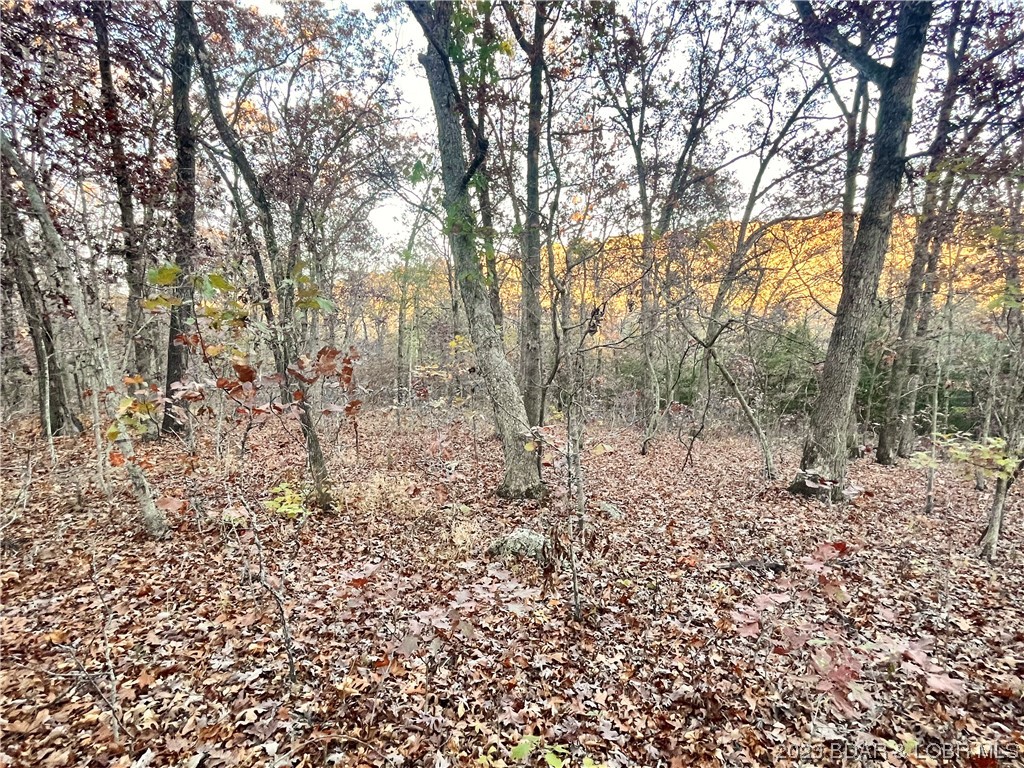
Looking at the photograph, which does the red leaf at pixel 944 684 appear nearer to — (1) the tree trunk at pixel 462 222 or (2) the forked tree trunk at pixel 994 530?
(1) the tree trunk at pixel 462 222

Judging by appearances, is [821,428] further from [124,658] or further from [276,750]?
[124,658]

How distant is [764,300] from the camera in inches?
634

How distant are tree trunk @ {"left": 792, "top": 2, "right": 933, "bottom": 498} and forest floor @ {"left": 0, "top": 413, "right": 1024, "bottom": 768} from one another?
0.97 meters

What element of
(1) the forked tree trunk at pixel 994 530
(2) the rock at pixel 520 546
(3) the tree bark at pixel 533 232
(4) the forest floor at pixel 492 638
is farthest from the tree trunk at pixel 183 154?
(1) the forked tree trunk at pixel 994 530

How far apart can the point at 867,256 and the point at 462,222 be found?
6149 millimetres

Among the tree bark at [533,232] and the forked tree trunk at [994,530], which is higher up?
the tree bark at [533,232]

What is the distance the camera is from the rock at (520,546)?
5.20 meters

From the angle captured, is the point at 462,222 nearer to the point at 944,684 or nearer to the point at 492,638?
the point at 492,638

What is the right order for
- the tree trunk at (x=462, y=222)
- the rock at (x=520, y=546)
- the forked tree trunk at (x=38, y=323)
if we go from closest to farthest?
the rock at (x=520, y=546) → the tree trunk at (x=462, y=222) → the forked tree trunk at (x=38, y=323)

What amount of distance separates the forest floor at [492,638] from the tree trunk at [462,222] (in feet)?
5.39

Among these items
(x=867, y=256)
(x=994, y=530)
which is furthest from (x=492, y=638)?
(x=867, y=256)

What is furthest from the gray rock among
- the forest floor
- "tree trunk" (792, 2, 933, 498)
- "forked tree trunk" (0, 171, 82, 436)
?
"forked tree trunk" (0, 171, 82, 436)

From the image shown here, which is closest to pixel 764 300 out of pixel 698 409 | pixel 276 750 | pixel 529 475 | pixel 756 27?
pixel 698 409

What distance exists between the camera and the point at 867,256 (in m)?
6.68
